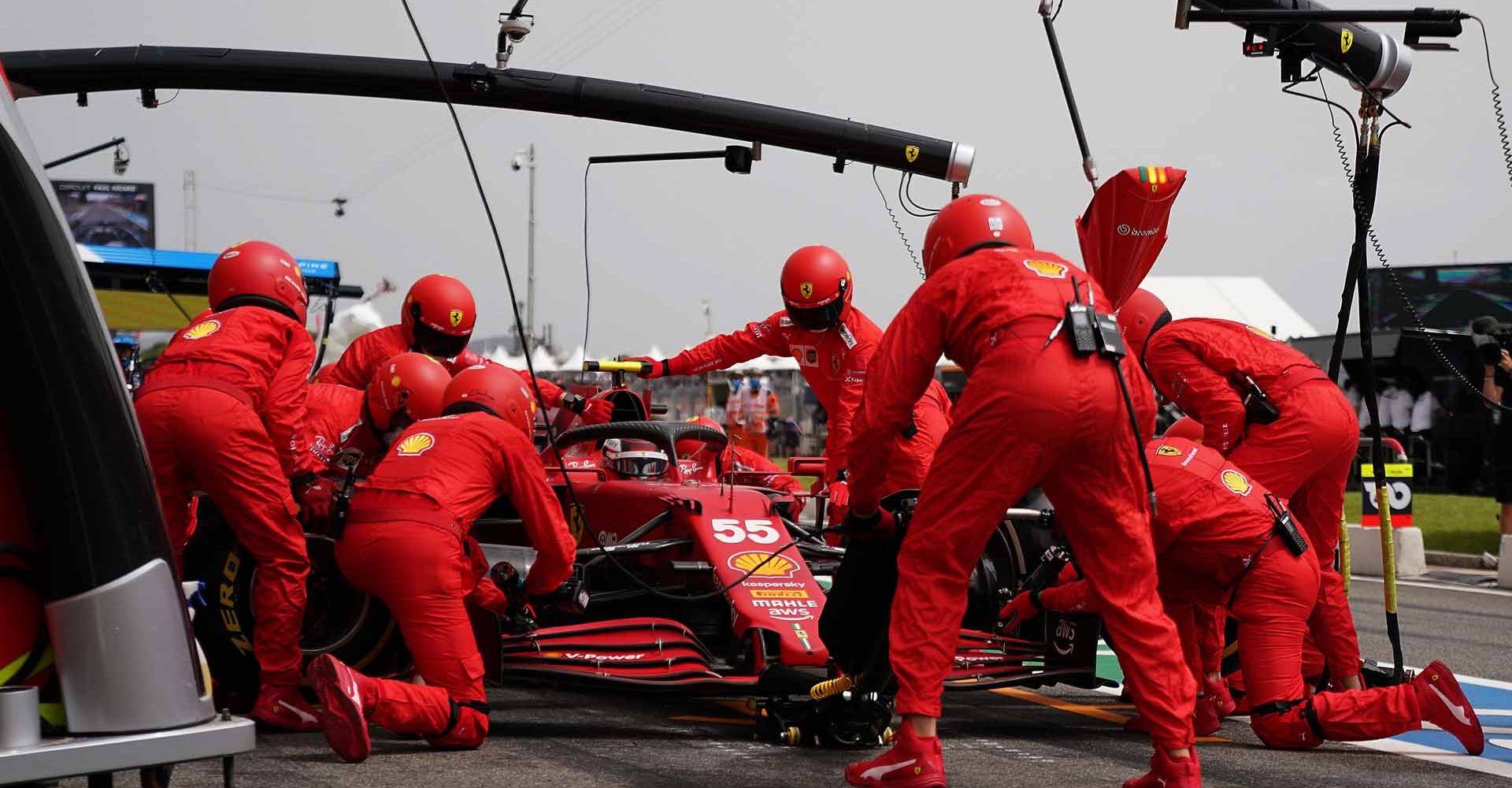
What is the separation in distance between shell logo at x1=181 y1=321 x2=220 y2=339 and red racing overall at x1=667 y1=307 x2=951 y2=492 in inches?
124

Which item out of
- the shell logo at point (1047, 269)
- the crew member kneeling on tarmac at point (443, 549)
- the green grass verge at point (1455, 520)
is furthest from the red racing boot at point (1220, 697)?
the green grass verge at point (1455, 520)

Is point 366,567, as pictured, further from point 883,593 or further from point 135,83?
point 135,83

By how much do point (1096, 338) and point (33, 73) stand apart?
8638 mm

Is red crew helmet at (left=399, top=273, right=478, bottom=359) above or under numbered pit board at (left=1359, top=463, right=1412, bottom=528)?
above

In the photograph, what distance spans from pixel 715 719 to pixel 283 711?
1.73m

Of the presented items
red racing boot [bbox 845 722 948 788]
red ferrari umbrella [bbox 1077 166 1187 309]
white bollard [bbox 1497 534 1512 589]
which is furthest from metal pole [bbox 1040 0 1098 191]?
white bollard [bbox 1497 534 1512 589]

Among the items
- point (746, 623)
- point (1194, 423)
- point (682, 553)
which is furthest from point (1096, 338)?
point (1194, 423)

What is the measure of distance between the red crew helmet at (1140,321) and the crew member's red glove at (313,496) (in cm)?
359

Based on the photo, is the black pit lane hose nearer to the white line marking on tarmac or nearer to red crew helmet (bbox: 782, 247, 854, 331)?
red crew helmet (bbox: 782, 247, 854, 331)

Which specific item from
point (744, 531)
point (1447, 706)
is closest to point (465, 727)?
point (744, 531)

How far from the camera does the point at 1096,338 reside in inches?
189

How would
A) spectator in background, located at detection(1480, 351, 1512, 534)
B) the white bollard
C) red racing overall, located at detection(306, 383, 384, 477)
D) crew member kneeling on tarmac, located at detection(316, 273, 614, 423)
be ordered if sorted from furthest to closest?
spectator in background, located at detection(1480, 351, 1512, 534), the white bollard, crew member kneeling on tarmac, located at detection(316, 273, 614, 423), red racing overall, located at detection(306, 383, 384, 477)

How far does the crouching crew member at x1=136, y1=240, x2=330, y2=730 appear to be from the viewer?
19.3 ft

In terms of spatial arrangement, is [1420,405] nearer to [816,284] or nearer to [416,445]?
[816,284]
